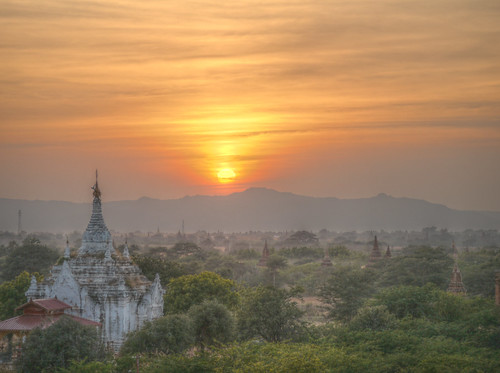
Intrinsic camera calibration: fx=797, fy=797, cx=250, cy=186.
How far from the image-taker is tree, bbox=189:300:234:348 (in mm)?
44125

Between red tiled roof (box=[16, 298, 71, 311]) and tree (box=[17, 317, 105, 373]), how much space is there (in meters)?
4.62

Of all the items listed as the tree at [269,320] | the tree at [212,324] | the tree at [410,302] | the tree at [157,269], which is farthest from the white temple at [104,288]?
the tree at [410,302]

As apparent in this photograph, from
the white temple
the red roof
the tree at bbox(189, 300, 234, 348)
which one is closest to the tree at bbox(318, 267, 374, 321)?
the tree at bbox(189, 300, 234, 348)

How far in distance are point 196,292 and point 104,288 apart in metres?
8.71

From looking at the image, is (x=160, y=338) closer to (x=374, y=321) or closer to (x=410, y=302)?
(x=374, y=321)

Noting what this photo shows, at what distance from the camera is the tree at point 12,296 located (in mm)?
51000

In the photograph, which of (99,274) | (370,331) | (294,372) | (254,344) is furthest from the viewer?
(99,274)

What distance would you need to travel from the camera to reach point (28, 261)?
281 feet

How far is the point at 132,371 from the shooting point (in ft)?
116

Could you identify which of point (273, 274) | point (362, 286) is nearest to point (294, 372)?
point (362, 286)

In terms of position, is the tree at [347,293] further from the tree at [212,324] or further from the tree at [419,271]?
the tree at [419,271]

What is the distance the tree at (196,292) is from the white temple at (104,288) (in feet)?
13.2

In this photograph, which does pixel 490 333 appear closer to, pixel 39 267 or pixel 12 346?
pixel 12 346

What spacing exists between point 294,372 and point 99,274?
17.8 m
